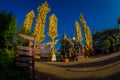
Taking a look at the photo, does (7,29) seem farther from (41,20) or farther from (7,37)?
(41,20)

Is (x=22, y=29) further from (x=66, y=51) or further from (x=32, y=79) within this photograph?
(x=66, y=51)

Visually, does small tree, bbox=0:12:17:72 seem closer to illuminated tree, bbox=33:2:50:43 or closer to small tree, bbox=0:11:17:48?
small tree, bbox=0:11:17:48

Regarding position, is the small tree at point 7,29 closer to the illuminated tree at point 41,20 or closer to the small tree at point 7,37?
the small tree at point 7,37

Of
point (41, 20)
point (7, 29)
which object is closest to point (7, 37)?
point (7, 29)

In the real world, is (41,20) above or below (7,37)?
above

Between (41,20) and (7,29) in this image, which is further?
(41,20)

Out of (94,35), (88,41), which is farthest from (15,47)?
(94,35)

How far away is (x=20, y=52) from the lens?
12695 millimetres

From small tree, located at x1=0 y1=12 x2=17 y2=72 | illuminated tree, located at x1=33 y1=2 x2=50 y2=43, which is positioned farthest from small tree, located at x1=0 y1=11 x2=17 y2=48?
illuminated tree, located at x1=33 y1=2 x2=50 y2=43

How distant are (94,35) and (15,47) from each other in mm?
42123

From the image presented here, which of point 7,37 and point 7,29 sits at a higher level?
point 7,29

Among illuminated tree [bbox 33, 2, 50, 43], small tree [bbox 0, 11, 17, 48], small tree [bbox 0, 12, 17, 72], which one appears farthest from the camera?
illuminated tree [bbox 33, 2, 50, 43]

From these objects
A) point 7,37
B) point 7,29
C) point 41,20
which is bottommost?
point 7,37

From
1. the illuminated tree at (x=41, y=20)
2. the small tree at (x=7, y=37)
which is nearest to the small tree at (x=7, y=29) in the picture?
the small tree at (x=7, y=37)
